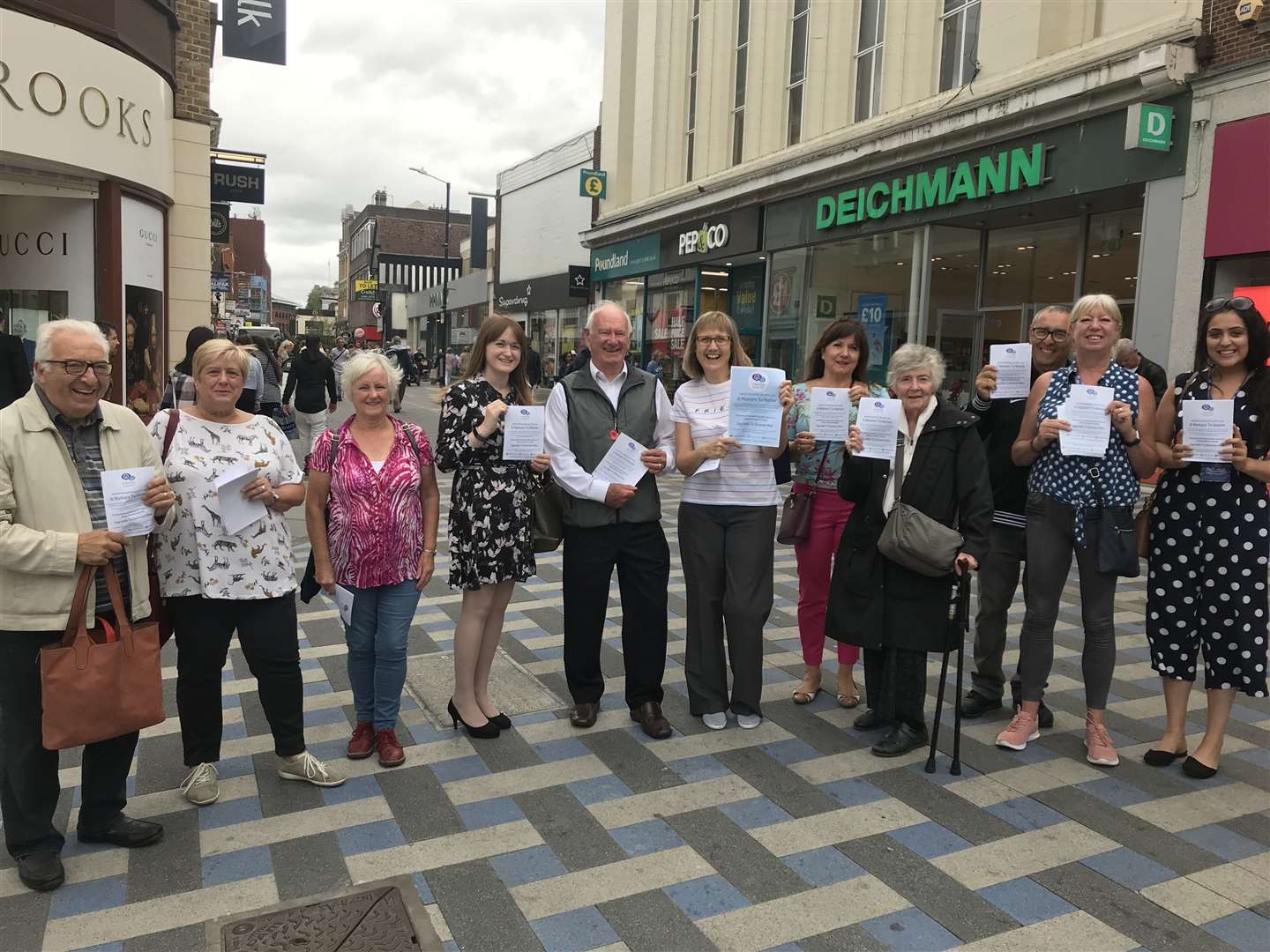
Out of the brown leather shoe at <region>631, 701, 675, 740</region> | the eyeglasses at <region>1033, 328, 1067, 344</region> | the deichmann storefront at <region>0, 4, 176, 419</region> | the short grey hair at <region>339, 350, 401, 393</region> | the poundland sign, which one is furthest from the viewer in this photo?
the poundland sign

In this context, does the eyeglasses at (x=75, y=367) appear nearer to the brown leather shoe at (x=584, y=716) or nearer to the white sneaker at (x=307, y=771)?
the white sneaker at (x=307, y=771)

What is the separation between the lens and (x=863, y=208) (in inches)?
597

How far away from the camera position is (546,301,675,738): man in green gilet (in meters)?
4.32

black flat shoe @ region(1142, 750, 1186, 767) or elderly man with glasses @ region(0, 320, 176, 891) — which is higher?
elderly man with glasses @ region(0, 320, 176, 891)

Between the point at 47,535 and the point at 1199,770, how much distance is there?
4.69 meters

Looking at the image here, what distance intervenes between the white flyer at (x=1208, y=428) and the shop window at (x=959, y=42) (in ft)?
36.0

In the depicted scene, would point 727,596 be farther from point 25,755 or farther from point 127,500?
point 25,755

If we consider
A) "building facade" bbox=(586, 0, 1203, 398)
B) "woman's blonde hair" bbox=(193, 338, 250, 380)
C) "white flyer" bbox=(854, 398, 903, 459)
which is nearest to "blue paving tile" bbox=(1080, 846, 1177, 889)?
"white flyer" bbox=(854, 398, 903, 459)

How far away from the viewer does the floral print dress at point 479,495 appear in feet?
13.6

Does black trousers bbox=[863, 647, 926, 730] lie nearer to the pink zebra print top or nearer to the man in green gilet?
the man in green gilet

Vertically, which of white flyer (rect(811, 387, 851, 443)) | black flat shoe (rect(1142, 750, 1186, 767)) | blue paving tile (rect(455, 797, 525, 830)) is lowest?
blue paving tile (rect(455, 797, 525, 830))

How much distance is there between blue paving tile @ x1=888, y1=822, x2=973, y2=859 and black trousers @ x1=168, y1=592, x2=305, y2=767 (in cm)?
250

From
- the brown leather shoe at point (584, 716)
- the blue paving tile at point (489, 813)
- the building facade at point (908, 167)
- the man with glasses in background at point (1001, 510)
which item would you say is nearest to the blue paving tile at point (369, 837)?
the blue paving tile at point (489, 813)

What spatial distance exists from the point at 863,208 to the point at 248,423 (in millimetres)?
13469
